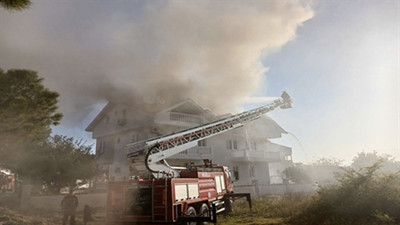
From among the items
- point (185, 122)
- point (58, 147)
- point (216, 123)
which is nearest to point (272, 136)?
point (185, 122)

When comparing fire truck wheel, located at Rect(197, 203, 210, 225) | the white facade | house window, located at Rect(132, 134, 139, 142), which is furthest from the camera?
house window, located at Rect(132, 134, 139, 142)

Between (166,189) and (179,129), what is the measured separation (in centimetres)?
1447

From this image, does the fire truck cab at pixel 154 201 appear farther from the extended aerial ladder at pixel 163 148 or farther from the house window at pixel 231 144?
the house window at pixel 231 144

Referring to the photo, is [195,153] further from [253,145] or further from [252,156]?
[253,145]

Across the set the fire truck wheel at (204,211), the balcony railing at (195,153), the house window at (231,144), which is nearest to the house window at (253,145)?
the house window at (231,144)

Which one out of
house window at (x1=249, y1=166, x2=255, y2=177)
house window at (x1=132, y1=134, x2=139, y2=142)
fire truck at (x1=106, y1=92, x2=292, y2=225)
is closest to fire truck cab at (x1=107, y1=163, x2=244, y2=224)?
fire truck at (x1=106, y1=92, x2=292, y2=225)

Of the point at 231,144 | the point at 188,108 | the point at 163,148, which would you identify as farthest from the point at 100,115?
the point at 163,148

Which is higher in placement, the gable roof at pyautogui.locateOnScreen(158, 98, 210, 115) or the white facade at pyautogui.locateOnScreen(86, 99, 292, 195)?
the gable roof at pyautogui.locateOnScreen(158, 98, 210, 115)

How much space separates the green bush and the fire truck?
3415mm

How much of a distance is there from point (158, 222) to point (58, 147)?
1156 centimetres

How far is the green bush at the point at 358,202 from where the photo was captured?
29.3 feet

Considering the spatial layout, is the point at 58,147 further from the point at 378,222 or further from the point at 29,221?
the point at 378,222

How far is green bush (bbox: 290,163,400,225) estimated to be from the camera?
8.92m

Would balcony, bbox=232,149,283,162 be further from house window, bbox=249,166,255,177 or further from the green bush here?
the green bush
